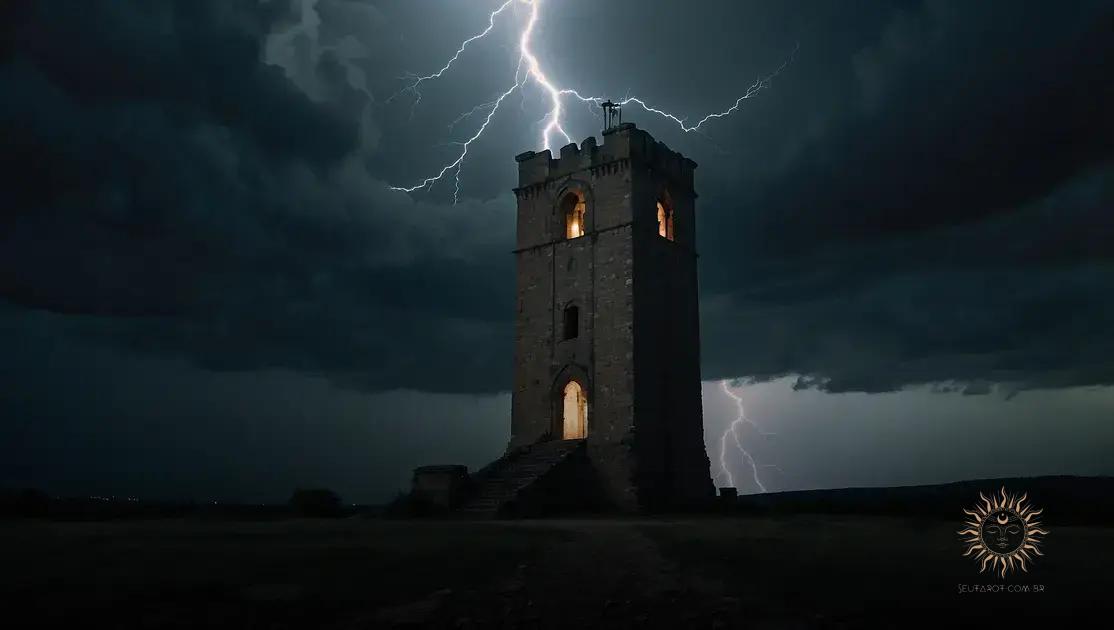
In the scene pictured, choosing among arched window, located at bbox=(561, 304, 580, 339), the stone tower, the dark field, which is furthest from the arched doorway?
the dark field

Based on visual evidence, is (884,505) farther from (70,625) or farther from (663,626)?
(70,625)

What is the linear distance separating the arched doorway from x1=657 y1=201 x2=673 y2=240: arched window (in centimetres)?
676

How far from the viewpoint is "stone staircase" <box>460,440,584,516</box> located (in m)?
19.5

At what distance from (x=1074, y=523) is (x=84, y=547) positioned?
17.1 m

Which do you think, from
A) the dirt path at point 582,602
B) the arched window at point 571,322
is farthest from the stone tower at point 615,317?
the dirt path at point 582,602

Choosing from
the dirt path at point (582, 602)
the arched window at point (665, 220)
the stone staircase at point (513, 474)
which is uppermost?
the arched window at point (665, 220)

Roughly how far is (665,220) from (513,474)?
11393mm

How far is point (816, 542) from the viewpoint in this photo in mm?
10578

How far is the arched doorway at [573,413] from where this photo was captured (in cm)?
2558

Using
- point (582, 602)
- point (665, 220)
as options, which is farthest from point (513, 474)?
point (582, 602)

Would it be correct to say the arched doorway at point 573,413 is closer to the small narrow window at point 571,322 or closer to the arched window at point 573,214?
the small narrow window at point 571,322

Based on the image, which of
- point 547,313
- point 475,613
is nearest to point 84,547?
point 475,613

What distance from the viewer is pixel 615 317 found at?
24.6 meters

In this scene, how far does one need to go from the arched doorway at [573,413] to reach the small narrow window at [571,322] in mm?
1756
